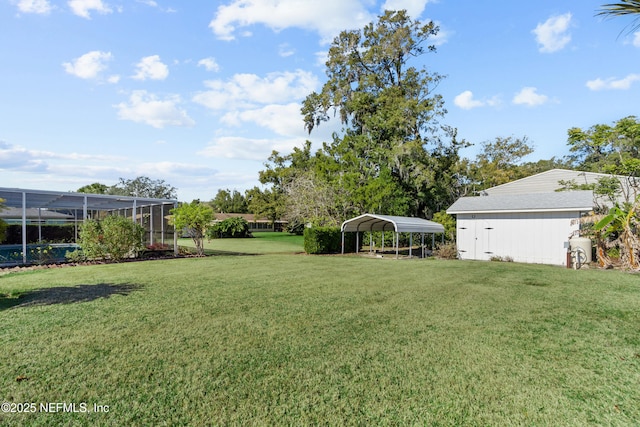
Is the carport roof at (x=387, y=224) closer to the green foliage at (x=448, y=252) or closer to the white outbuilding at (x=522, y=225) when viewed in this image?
the green foliage at (x=448, y=252)

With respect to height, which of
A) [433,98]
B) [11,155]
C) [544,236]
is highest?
[433,98]

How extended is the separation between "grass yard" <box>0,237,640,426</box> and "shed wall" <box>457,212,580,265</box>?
6.99 metres

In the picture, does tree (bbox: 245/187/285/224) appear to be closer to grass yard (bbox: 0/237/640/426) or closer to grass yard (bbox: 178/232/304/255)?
grass yard (bbox: 178/232/304/255)

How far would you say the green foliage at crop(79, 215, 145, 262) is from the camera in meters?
12.7

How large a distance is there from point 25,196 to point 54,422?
13.8m

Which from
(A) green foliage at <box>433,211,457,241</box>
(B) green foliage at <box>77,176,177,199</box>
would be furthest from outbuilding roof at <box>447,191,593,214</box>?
(B) green foliage at <box>77,176,177,199</box>

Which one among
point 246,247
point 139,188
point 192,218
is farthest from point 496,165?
point 139,188

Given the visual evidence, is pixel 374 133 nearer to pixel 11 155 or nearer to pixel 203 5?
pixel 203 5

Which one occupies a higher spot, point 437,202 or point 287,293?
point 437,202

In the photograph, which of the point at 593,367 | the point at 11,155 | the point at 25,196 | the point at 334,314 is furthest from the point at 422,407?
the point at 11,155

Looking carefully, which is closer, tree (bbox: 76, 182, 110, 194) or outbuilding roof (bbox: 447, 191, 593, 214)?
outbuilding roof (bbox: 447, 191, 593, 214)

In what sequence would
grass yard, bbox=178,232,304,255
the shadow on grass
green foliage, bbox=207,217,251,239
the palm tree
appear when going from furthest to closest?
green foliage, bbox=207,217,251,239 → grass yard, bbox=178,232,304,255 → the shadow on grass → the palm tree

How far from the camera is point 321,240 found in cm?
1859

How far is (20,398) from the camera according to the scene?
113 inches
